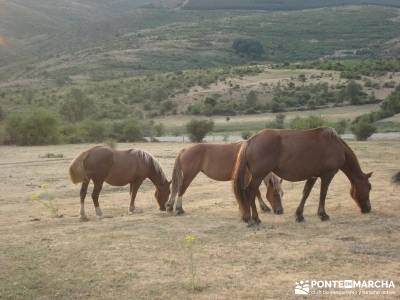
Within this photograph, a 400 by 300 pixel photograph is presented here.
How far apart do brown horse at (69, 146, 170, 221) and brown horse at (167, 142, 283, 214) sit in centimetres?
81

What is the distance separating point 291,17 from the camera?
154 metres

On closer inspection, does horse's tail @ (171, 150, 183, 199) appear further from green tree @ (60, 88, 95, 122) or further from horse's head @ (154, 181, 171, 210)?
green tree @ (60, 88, 95, 122)

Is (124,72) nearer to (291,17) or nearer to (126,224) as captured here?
(291,17)

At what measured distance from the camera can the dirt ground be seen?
7.70 metres

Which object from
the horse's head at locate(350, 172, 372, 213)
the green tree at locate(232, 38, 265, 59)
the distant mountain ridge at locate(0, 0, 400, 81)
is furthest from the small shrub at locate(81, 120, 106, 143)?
the green tree at locate(232, 38, 265, 59)

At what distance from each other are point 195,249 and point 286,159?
9.39 ft

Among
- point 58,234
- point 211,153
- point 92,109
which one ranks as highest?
point 211,153

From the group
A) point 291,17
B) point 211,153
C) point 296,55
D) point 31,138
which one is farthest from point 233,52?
point 211,153

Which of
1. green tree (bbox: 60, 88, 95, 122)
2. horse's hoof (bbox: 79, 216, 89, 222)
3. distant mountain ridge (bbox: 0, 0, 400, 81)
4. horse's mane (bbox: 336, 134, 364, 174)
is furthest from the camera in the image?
distant mountain ridge (bbox: 0, 0, 400, 81)

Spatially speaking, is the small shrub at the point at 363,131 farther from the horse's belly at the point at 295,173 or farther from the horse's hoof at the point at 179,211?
the horse's belly at the point at 295,173

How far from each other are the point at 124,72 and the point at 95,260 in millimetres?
89959

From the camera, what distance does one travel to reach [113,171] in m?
13.5

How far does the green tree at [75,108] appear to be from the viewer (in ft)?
179

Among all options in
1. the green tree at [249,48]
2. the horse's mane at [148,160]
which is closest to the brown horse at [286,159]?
the horse's mane at [148,160]
